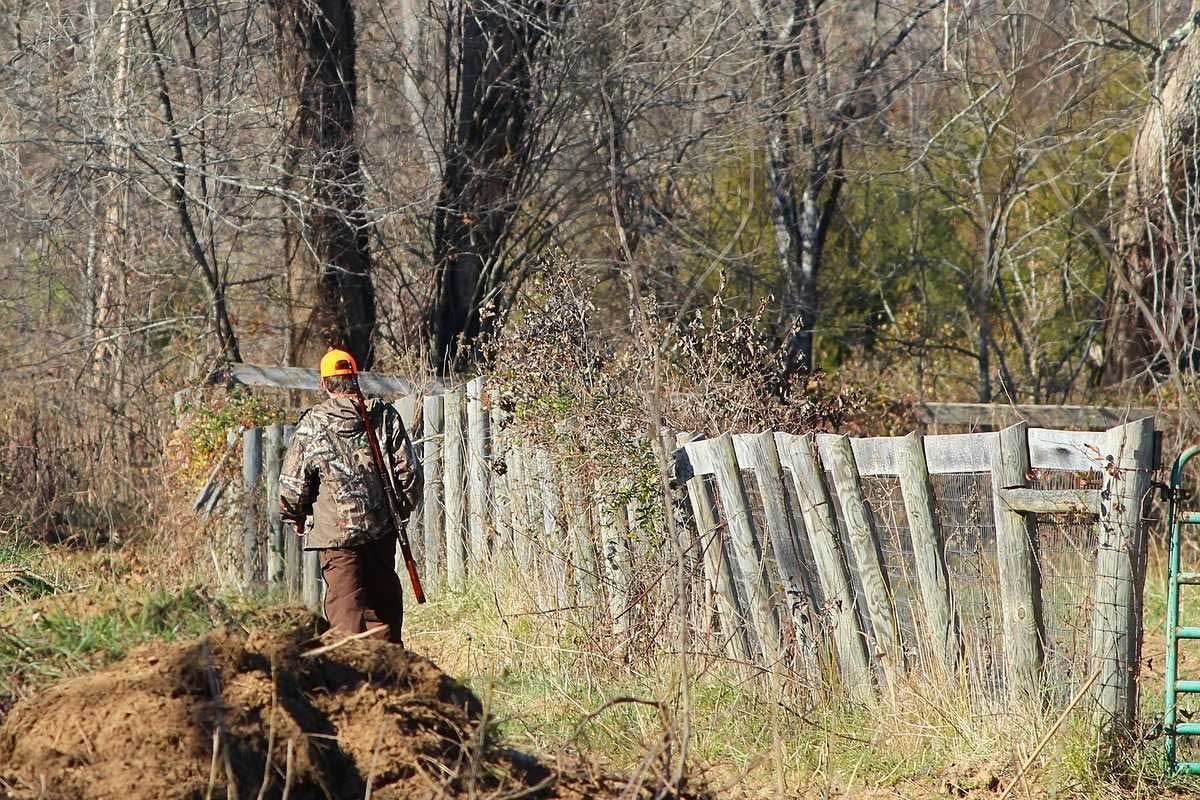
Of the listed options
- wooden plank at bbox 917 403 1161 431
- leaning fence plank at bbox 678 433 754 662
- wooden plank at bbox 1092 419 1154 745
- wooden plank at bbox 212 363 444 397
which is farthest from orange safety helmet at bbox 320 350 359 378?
wooden plank at bbox 917 403 1161 431

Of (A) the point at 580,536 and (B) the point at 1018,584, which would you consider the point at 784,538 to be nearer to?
(B) the point at 1018,584

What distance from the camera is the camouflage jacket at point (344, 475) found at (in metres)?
6.74

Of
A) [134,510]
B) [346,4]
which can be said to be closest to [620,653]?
[134,510]

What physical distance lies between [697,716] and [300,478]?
2218 mm

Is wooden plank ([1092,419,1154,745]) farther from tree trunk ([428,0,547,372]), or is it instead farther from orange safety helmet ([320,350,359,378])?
tree trunk ([428,0,547,372])

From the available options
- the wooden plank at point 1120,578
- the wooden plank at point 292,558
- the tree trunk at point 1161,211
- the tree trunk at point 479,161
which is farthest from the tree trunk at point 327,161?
the wooden plank at point 1120,578

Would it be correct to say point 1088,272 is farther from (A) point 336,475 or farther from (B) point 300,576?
(A) point 336,475

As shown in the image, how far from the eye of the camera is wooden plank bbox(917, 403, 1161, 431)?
1141 centimetres

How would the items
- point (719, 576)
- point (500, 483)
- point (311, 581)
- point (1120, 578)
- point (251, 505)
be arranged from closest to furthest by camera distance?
point (1120, 578)
point (719, 576)
point (500, 483)
point (311, 581)
point (251, 505)

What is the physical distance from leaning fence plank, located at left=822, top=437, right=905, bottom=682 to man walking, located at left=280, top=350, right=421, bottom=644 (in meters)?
2.04

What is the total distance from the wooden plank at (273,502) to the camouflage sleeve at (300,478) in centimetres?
368

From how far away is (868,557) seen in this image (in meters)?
5.86

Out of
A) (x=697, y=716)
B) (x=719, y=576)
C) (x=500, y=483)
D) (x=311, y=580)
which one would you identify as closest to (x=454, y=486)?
(x=500, y=483)

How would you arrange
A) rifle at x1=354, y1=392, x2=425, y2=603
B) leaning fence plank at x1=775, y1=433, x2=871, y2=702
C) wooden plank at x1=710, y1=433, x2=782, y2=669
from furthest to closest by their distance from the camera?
rifle at x1=354, y1=392, x2=425, y2=603 < wooden plank at x1=710, y1=433, x2=782, y2=669 < leaning fence plank at x1=775, y1=433, x2=871, y2=702
